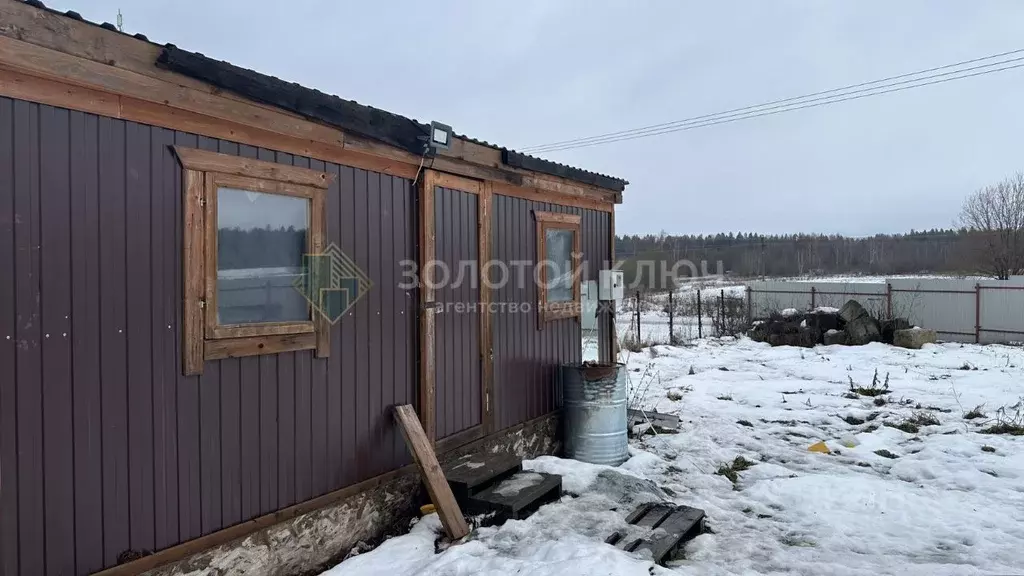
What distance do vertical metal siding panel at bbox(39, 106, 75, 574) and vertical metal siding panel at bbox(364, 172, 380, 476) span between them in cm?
182

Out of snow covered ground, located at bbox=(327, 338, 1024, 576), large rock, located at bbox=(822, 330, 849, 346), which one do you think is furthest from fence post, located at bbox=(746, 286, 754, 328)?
snow covered ground, located at bbox=(327, 338, 1024, 576)

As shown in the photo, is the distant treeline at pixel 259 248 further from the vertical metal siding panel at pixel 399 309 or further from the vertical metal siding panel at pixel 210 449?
the vertical metal siding panel at pixel 399 309

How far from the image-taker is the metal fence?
1439 cm

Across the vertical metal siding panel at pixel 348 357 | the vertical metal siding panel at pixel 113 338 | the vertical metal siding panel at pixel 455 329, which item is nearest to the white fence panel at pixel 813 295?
the vertical metal siding panel at pixel 455 329

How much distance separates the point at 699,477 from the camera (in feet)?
18.5

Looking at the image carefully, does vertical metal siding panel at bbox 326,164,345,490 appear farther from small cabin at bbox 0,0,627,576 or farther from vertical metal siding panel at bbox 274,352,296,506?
vertical metal siding panel at bbox 274,352,296,506

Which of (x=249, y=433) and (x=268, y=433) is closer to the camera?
(x=249, y=433)

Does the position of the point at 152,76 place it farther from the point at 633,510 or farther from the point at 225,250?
the point at 633,510

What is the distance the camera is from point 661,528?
4.23 m

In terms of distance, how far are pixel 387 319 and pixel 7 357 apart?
2.24m

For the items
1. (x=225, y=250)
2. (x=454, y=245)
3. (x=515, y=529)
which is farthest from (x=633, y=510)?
(x=225, y=250)

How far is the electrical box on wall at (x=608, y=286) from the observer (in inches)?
291

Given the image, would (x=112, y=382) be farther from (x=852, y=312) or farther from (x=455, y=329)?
(x=852, y=312)

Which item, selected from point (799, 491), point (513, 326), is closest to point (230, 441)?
point (513, 326)
